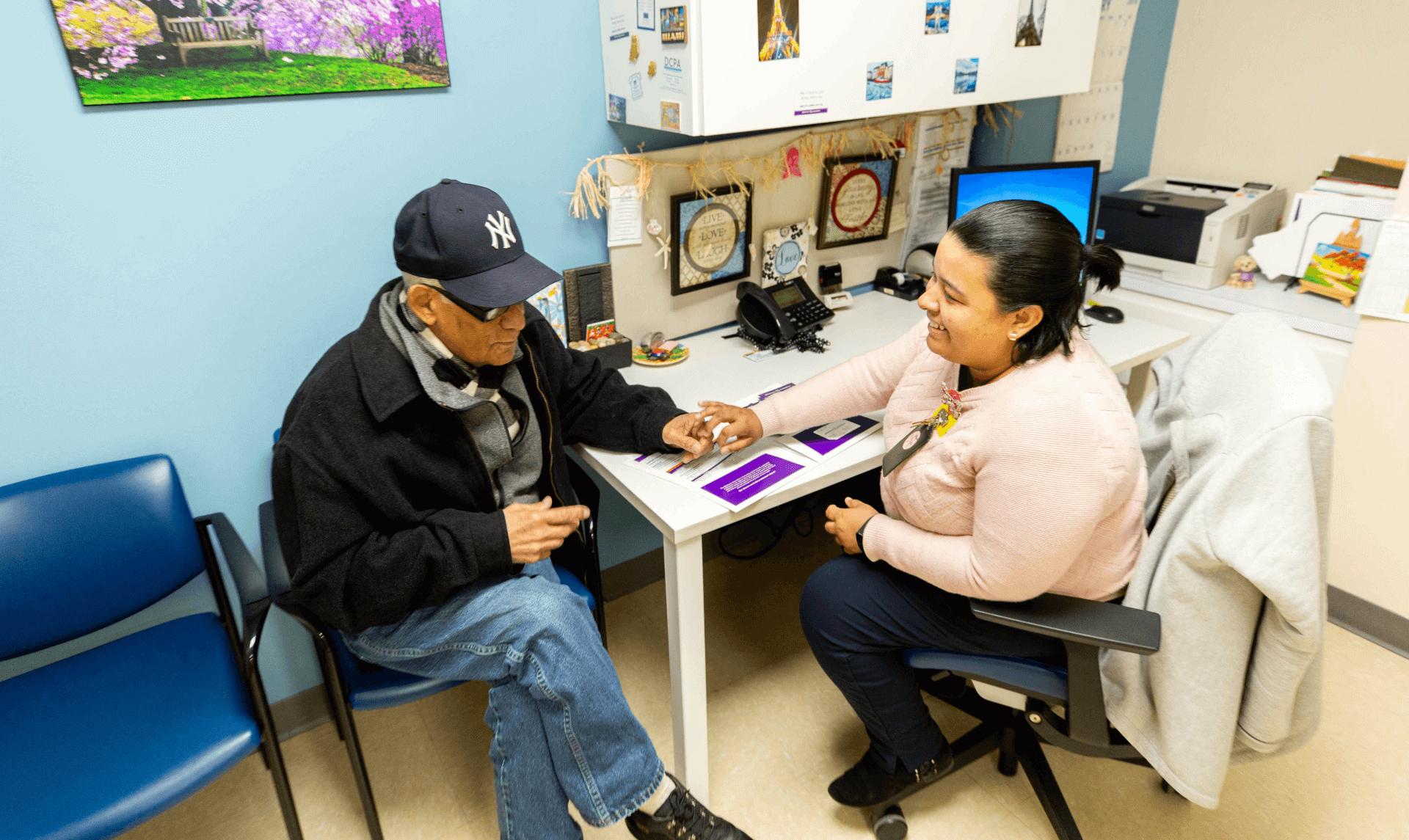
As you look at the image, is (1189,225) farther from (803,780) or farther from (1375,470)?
(803,780)

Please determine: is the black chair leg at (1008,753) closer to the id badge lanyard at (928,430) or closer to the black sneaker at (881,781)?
the black sneaker at (881,781)

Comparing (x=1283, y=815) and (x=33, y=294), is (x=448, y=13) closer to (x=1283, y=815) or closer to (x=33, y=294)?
(x=33, y=294)

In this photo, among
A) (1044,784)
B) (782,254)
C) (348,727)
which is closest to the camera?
(348,727)

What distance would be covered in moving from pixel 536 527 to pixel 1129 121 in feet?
8.32

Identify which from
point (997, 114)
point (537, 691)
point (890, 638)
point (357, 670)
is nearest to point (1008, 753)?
point (890, 638)

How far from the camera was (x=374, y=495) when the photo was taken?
1.30m

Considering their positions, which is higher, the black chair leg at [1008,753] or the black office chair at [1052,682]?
the black office chair at [1052,682]

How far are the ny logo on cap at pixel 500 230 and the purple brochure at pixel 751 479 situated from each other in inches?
22.0

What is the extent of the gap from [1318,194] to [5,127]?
304 cm

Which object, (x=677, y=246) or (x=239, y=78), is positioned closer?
(x=239, y=78)

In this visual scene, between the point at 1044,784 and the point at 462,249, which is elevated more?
the point at 462,249

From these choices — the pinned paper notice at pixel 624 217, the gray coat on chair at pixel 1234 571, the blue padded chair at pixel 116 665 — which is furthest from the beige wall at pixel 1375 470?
the blue padded chair at pixel 116 665

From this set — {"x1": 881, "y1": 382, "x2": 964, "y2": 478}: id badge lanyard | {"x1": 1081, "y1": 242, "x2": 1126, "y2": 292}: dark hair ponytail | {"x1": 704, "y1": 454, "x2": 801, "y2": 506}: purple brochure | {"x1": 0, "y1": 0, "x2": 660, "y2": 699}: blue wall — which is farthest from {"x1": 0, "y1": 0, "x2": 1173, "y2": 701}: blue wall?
{"x1": 1081, "y1": 242, "x2": 1126, "y2": 292}: dark hair ponytail

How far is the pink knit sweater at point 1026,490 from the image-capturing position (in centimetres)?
119
